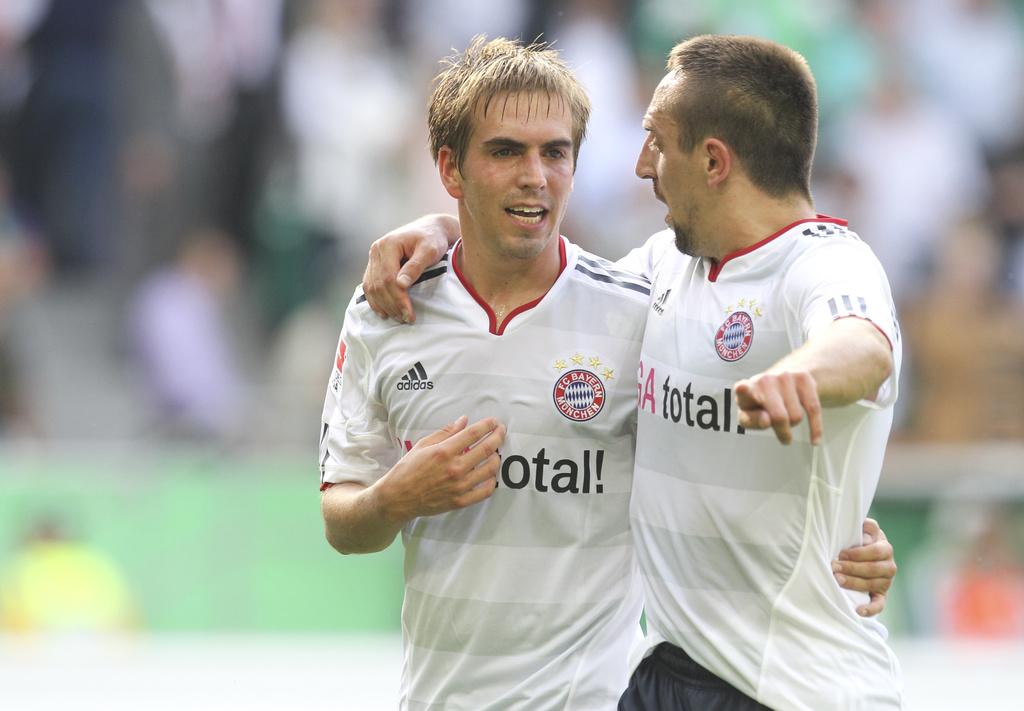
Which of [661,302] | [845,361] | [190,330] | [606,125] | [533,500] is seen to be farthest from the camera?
[190,330]

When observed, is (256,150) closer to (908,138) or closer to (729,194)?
(908,138)

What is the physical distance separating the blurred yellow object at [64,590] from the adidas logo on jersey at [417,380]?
501 cm

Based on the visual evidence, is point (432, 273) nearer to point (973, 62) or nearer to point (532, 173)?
point (532, 173)

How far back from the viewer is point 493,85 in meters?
4.12

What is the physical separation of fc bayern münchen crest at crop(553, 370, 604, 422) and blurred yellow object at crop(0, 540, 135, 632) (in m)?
5.24

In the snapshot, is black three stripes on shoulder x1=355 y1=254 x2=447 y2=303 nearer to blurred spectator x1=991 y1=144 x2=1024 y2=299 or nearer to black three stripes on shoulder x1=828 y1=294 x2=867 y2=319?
black three stripes on shoulder x1=828 y1=294 x2=867 y2=319

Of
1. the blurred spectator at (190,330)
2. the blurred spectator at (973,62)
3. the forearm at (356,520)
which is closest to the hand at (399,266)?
the forearm at (356,520)

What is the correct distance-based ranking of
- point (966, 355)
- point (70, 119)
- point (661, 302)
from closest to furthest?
point (661, 302) < point (966, 355) < point (70, 119)

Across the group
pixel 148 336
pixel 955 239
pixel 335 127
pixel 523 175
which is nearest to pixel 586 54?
pixel 335 127

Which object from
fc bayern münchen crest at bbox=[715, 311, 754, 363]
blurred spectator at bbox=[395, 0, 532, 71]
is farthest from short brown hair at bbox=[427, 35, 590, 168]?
blurred spectator at bbox=[395, 0, 532, 71]

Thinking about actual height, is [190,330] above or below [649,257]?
→ above

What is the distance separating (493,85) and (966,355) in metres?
5.66

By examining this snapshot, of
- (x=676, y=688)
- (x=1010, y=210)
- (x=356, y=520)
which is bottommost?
(x=676, y=688)

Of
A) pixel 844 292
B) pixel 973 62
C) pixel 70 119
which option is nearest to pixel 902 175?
pixel 973 62
